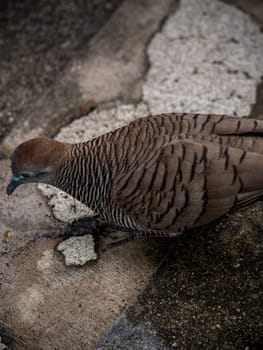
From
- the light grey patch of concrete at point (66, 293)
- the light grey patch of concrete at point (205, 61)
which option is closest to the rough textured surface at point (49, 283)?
the light grey patch of concrete at point (66, 293)

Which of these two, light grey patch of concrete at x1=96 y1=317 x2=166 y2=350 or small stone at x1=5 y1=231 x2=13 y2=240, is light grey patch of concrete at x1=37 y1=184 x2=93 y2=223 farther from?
light grey patch of concrete at x1=96 y1=317 x2=166 y2=350

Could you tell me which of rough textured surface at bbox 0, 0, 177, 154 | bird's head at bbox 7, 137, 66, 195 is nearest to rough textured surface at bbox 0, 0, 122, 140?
rough textured surface at bbox 0, 0, 177, 154

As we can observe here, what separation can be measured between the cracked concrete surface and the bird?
0.93 ft

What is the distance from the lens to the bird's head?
3285 mm

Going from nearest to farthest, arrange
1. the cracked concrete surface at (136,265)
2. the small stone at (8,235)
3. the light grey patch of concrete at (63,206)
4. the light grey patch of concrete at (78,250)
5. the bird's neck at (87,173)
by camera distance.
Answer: the cracked concrete surface at (136,265) < the bird's neck at (87,173) < the light grey patch of concrete at (78,250) < the small stone at (8,235) < the light grey patch of concrete at (63,206)

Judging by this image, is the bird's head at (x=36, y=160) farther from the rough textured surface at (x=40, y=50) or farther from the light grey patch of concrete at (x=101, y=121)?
the rough textured surface at (x=40, y=50)

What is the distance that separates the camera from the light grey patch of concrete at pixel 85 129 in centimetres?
392

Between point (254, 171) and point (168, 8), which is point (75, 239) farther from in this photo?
point (168, 8)

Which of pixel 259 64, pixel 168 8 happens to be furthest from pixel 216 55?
pixel 168 8

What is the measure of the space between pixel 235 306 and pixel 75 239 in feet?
3.29

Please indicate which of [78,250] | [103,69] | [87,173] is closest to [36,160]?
[87,173]

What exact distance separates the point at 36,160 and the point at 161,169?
661 millimetres

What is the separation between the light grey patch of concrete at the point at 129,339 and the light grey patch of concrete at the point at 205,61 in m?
1.71

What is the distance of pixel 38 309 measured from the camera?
3414 mm
